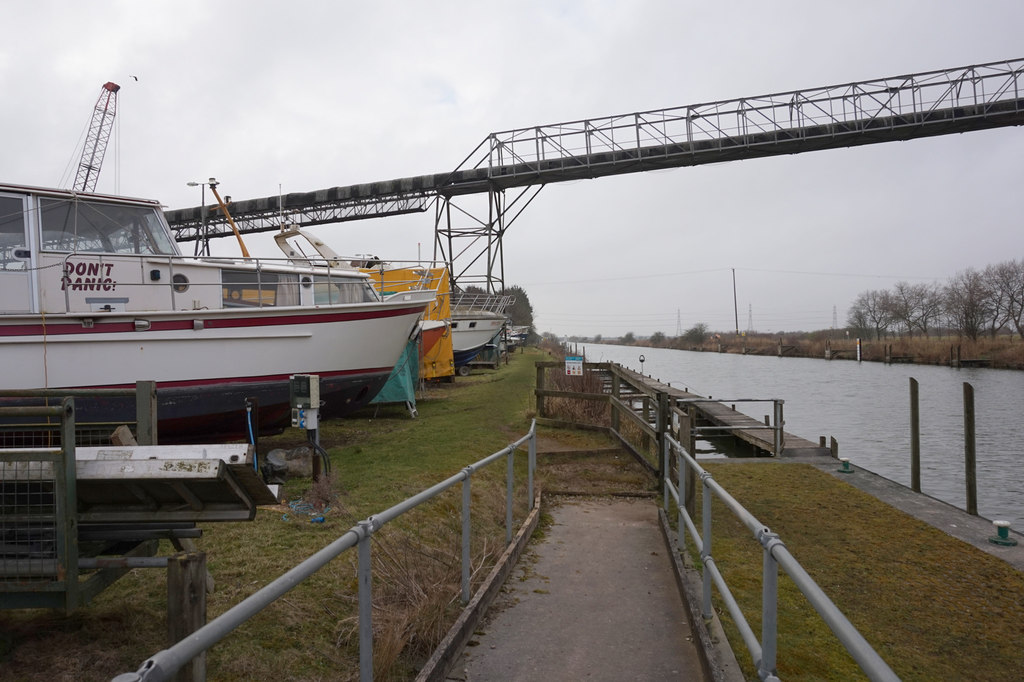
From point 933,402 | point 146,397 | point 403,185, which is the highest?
point 403,185

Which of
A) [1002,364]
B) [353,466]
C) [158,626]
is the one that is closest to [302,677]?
[158,626]

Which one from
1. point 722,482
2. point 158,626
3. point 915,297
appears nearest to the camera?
point 158,626

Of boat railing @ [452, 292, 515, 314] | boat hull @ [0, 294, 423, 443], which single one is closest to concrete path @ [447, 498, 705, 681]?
boat hull @ [0, 294, 423, 443]

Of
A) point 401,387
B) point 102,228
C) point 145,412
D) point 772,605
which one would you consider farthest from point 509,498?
point 401,387

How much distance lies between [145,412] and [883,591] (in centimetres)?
649

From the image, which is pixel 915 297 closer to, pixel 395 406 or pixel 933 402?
pixel 933 402

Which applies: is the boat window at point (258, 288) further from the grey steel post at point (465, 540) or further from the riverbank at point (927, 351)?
the riverbank at point (927, 351)

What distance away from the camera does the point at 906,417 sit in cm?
2594

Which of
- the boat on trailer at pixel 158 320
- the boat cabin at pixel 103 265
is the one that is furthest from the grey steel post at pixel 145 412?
the boat cabin at pixel 103 265

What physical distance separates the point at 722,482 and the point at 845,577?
4.69m

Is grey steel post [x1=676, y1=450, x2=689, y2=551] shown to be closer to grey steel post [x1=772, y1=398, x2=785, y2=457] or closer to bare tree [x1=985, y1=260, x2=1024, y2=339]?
grey steel post [x1=772, y1=398, x2=785, y2=457]

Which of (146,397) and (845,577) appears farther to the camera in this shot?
(845,577)

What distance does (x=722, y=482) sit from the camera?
11.5 metres

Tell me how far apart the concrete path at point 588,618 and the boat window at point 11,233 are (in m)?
7.54
